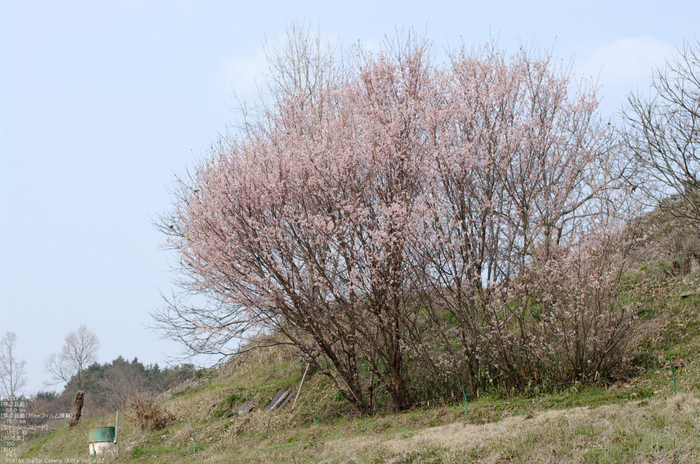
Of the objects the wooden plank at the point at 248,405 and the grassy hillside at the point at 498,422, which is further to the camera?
the wooden plank at the point at 248,405

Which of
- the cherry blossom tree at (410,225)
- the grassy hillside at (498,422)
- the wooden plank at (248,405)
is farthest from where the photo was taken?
the wooden plank at (248,405)

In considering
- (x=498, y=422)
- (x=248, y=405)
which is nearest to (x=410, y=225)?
(x=498, y=422)

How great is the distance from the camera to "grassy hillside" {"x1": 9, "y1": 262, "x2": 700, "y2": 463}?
6027mm

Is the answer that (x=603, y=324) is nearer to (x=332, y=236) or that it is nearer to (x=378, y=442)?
(x=378, y=442)

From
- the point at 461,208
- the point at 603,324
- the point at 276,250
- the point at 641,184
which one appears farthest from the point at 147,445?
the point at 641,184

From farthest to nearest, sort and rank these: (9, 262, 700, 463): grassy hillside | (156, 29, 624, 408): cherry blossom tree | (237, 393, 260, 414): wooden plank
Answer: (237, 393, 260, 414): wooden plank, (156, 29, 624, 408): cherry blossom tree, (9, 262, 700, 463): grassy hillside

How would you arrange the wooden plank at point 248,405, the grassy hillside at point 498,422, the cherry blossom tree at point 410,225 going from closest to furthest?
the grassy hillside at point 498,422 < the cherry blossom tree at point 410,225 < the wooden plank at point 248,405

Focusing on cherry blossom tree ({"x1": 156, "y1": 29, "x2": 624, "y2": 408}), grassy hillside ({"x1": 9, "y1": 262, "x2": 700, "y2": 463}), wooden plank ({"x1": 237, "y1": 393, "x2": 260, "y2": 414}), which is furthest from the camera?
wooden plank ({"x1": 237, "y1": 393, "x2": 260, "y2": 414})

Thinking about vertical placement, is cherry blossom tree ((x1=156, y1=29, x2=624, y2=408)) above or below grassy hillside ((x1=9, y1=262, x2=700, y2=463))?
above

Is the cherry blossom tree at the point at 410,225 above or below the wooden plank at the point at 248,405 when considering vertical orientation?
above

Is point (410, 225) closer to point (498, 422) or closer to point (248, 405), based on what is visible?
point (498, 422)

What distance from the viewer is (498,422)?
7.96 m

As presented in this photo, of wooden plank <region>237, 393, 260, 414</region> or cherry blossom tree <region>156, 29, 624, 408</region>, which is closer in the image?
cherry blossom tree <region>156, 29, 624, 408</region>

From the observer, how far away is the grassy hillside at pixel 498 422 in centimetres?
603
